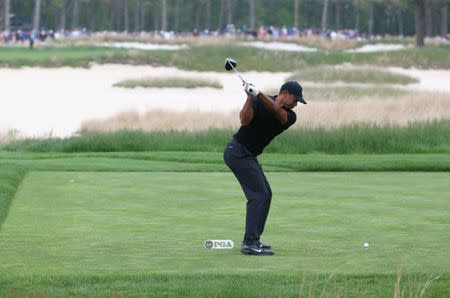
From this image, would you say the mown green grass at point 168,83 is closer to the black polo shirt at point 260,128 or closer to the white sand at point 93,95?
the white sand at point 93,95

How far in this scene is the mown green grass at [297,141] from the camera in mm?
27734

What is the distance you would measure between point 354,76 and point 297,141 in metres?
32.5

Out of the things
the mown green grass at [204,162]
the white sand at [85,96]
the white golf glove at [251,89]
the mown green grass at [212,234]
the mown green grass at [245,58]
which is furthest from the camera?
the mown green grass at [245,58]

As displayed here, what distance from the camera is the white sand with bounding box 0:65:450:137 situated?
43406 millimetres

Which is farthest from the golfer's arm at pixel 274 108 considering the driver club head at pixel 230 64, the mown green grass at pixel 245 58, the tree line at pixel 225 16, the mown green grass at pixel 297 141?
the tree line at pixel 225 16

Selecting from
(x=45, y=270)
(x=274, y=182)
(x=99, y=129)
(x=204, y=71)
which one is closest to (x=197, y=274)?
(x=45, y=270)

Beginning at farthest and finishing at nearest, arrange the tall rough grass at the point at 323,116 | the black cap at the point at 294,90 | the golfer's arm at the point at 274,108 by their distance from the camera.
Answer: the tall rough grass at the point at 323,116 → the black cap at the point at 294,90 → the golfer's arm at the point at 274,108

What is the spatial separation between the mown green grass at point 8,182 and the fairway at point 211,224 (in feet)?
0.50

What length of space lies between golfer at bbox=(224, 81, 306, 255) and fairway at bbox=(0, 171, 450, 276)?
286 mm

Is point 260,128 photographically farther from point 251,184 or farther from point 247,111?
point 251,184

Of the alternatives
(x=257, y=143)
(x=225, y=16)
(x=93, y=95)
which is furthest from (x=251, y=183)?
(x=225, y=16)

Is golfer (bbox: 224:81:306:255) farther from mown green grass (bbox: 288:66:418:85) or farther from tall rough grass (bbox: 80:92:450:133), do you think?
mown green grass (bbox: 288:66:418:85)

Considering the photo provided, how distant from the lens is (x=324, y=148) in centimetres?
2772

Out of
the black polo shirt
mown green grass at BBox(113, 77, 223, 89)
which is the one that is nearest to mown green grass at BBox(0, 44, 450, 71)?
mown green grass at BBox(113, 77, 223, 89)
